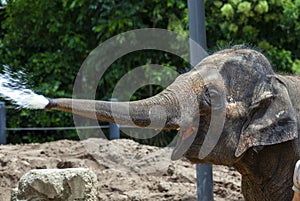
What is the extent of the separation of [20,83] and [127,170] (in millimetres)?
4183

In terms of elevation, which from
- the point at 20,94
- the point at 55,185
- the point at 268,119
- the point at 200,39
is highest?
the point at 200,39

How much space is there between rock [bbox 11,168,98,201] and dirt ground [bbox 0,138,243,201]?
107 cm

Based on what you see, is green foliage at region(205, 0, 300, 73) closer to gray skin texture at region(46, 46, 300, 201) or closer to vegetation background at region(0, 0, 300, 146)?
vegetation background at region(0, 0, 300, 146)

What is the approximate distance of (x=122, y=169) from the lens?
328 inches

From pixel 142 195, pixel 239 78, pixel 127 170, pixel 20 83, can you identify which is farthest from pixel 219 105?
pixel 127 170

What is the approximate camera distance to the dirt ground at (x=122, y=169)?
746 cm

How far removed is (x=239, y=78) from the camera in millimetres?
4547

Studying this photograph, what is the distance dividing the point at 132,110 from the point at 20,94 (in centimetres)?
63

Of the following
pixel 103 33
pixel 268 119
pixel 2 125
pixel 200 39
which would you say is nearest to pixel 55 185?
pixel 200 39

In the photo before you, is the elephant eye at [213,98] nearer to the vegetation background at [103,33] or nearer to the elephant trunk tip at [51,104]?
the elephant trunk tip at [51,104]

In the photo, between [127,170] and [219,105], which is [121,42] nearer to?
[127,170]

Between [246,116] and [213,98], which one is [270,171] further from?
[213,98]

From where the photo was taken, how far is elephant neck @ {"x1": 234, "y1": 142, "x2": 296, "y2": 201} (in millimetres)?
4504

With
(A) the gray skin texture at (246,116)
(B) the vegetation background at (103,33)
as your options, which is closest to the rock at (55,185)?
(A) the gray skin texture at (246,116)
